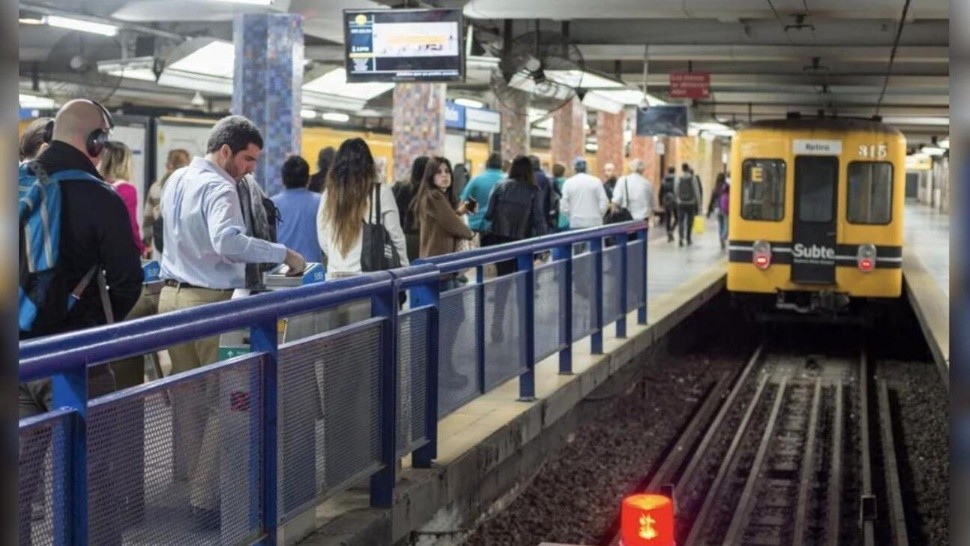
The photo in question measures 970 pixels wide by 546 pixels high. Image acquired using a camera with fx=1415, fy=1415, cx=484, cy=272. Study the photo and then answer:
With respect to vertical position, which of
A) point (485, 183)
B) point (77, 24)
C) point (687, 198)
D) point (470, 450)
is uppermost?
point (77, 24)

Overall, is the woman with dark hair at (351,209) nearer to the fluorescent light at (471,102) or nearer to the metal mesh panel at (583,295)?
the metal mesh panel at (583,295)

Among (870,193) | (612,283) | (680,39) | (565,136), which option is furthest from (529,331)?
(565,136)

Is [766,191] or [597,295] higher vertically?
[766,191]

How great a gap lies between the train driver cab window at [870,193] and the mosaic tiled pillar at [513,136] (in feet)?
28.7

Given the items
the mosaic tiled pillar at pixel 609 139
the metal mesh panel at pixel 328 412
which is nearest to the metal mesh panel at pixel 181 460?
the metal mesh panel at pixel 328 412

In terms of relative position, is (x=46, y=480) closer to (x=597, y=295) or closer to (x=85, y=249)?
(x=85, y=249)

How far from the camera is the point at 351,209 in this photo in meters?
7.40

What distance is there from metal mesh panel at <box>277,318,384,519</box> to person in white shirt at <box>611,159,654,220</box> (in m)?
14.0

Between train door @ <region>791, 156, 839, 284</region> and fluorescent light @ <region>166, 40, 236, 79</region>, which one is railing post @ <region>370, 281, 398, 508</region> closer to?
fluorescent light @ <region>166, 40, 236, 79</region>

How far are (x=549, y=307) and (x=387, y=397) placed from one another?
382 cm

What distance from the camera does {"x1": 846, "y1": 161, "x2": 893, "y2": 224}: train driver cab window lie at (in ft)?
57.8

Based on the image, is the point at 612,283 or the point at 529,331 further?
the point at 612,283

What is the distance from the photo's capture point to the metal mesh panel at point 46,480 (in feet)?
11.0

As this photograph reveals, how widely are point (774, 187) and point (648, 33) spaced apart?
10.9ft
